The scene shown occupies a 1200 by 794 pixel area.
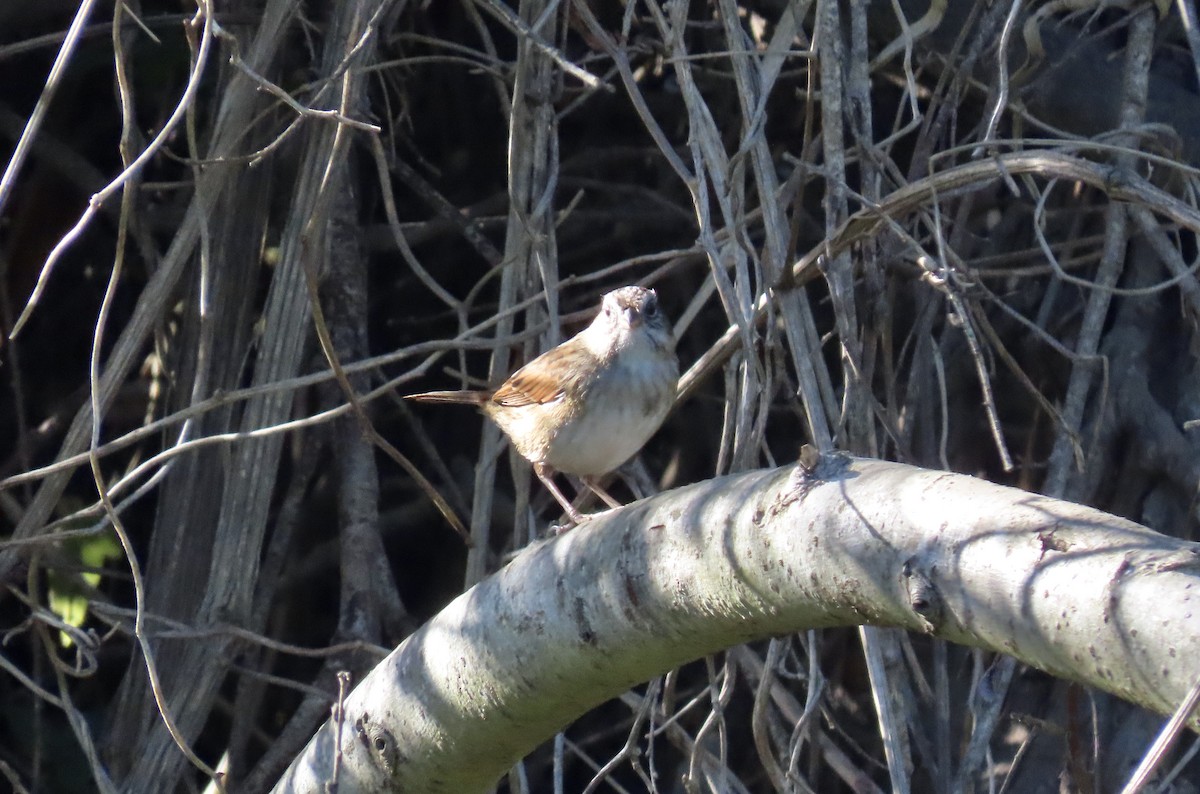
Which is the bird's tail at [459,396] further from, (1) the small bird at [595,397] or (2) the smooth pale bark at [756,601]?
(2) the smooth pale bark at [756,601]

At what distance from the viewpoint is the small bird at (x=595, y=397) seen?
2.97 metres

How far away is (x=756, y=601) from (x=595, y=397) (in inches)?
53.7

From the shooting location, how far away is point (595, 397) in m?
3.00

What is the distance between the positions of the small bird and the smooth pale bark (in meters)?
0.87

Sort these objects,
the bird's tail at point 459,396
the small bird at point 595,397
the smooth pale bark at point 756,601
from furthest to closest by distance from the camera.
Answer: the bird's tail at point 459,396
the small bird at point 595,397
the smooth pale bark at point 756,601

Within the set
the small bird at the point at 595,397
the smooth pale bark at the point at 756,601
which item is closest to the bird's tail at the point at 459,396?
the small bird at the point at 595,397

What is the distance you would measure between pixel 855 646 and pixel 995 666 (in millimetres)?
1334

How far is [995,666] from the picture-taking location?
8.63ft

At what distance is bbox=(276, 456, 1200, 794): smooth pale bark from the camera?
49.1 inches

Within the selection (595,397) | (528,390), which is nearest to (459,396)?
(528,390)

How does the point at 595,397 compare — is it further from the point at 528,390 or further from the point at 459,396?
the point at 459,396

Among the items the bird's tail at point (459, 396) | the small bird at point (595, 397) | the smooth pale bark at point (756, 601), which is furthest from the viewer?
the bird's tail at point (459, 396)

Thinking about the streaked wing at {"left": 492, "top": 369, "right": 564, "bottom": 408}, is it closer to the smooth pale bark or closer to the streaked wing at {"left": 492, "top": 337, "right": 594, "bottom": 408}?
the streaked wing at {"left": 492, "top": 337, "right": 594, "bottom": 408}

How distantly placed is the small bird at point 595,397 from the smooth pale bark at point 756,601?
2.85 feet
